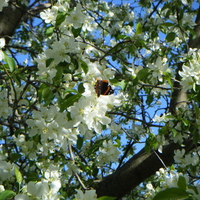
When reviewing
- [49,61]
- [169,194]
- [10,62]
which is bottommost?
[169,194]

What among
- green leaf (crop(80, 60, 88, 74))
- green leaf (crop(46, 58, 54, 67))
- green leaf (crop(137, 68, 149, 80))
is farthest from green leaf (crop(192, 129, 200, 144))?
green leaf (crop(46, 58, 54, 67))

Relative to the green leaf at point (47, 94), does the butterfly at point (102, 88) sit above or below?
below

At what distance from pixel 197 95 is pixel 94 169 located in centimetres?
119

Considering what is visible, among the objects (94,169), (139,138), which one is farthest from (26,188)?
(139,138)

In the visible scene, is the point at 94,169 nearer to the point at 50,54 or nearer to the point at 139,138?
the point at 139,138

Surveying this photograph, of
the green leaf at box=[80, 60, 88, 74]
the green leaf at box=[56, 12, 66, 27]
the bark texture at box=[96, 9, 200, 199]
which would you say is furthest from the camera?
the bark texture at box=[96, 9, 200, 199]

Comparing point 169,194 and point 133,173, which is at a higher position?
point 133,173

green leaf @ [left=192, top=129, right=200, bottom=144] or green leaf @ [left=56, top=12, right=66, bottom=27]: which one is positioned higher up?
green leaf @ [left=56, top=12, right=66, bottom=27]

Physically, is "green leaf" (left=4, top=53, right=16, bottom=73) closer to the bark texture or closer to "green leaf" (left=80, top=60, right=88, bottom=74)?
"green leaf" (left=80, top=60, right=88, bottom=74)

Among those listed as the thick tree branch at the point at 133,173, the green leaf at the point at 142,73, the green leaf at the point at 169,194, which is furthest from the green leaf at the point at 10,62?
the thick tree branch at the point at 133,173

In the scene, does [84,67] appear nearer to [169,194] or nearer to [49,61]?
[49,61]

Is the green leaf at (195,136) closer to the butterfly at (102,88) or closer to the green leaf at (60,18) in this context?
the butterfly at (102,88)

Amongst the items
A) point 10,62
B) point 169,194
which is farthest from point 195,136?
point 10,62

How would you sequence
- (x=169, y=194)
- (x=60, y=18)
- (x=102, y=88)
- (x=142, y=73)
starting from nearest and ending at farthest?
(x=169, y=194) < (x=102, y=88) < (x=142, y=73) < (x=60, y=18)
